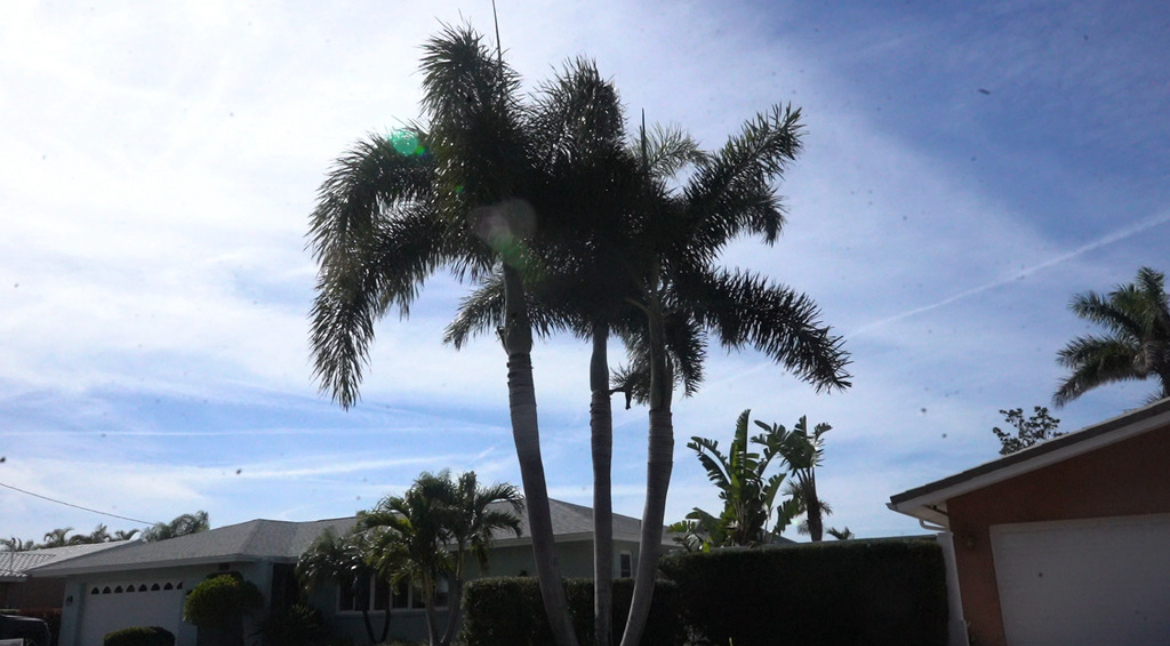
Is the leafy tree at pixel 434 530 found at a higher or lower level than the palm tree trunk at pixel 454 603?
higher

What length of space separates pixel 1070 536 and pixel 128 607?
84.5 ft

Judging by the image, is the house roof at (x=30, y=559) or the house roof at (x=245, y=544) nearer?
the house roof at (x=245, y=544)

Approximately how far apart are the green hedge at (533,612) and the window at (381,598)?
8714 millimetres

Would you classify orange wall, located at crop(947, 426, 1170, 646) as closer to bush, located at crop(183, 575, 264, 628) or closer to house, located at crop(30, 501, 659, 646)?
house, located at crop(30, 501, 659, 646)

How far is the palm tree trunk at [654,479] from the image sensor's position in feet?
43.7

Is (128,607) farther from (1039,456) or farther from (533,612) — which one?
(1039,456)

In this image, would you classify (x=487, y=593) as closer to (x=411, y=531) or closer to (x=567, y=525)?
(x=411, y=531)

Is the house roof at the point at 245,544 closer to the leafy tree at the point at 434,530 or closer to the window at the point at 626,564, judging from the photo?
the window at the point at 626,564

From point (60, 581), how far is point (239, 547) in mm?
15699

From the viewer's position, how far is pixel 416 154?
1483cm

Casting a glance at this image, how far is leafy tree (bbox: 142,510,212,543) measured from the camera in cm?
5778

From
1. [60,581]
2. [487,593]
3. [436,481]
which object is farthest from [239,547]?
[60,581]

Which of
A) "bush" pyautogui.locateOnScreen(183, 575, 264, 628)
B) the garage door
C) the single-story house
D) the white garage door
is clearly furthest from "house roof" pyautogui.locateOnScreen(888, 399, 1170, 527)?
the single-story house

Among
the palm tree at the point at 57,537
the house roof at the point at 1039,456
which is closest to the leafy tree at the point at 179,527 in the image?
the palm tree at the point at 57,537
